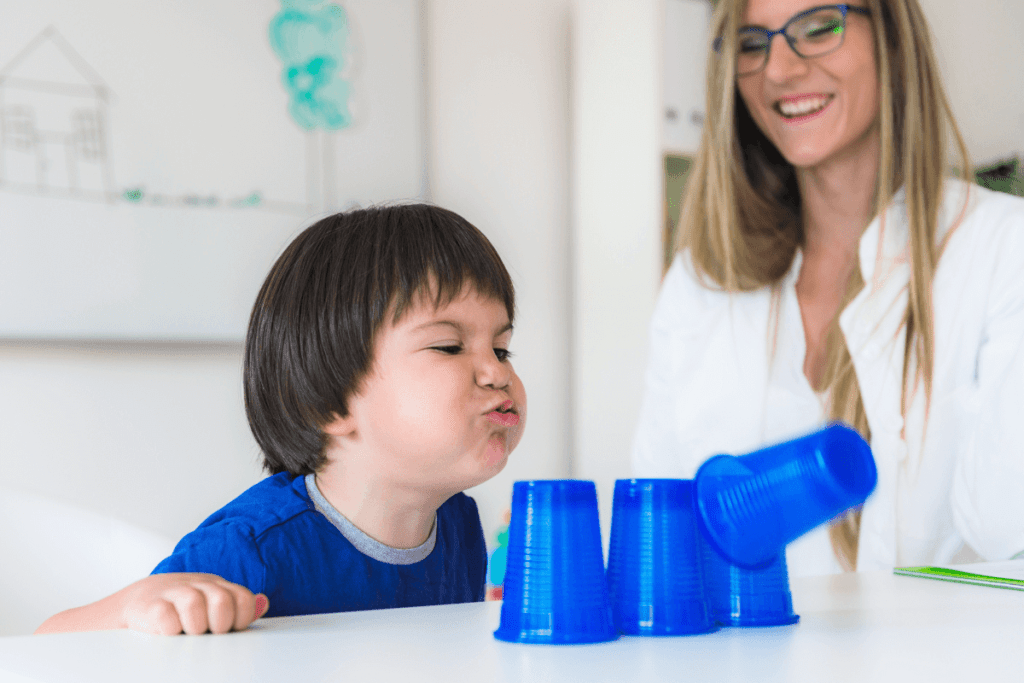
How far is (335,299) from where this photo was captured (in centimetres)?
80

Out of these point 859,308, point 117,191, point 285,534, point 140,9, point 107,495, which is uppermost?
point 140,9

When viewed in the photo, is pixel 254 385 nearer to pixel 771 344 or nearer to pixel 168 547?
pixel 168 547

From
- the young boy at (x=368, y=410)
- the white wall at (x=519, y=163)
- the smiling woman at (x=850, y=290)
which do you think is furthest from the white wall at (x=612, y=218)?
the young boy at (x=368, y=410)

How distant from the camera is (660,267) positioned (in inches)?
84.3

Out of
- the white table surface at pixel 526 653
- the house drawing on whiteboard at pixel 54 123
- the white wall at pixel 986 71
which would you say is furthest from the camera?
the white wall at pixel 986 71

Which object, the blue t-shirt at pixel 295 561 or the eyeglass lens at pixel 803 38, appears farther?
the eyeglass lens at pixel 803 38

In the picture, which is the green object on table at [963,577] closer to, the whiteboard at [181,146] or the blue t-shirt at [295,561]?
the blue t-shirt at [295,561]

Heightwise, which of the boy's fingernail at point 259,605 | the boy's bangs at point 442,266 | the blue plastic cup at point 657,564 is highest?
the boy's bangs at point 442,266

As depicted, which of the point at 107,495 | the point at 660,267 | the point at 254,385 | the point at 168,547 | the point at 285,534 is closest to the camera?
the point at 285,534

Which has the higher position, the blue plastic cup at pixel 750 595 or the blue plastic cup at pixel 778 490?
the blue plastic cup at pixel 778 490

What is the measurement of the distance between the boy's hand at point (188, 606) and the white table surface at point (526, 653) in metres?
0.01

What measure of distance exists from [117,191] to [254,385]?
3.52 feet

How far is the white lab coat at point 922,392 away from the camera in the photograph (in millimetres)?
1204

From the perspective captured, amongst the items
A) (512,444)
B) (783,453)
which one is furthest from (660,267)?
(783,453)
